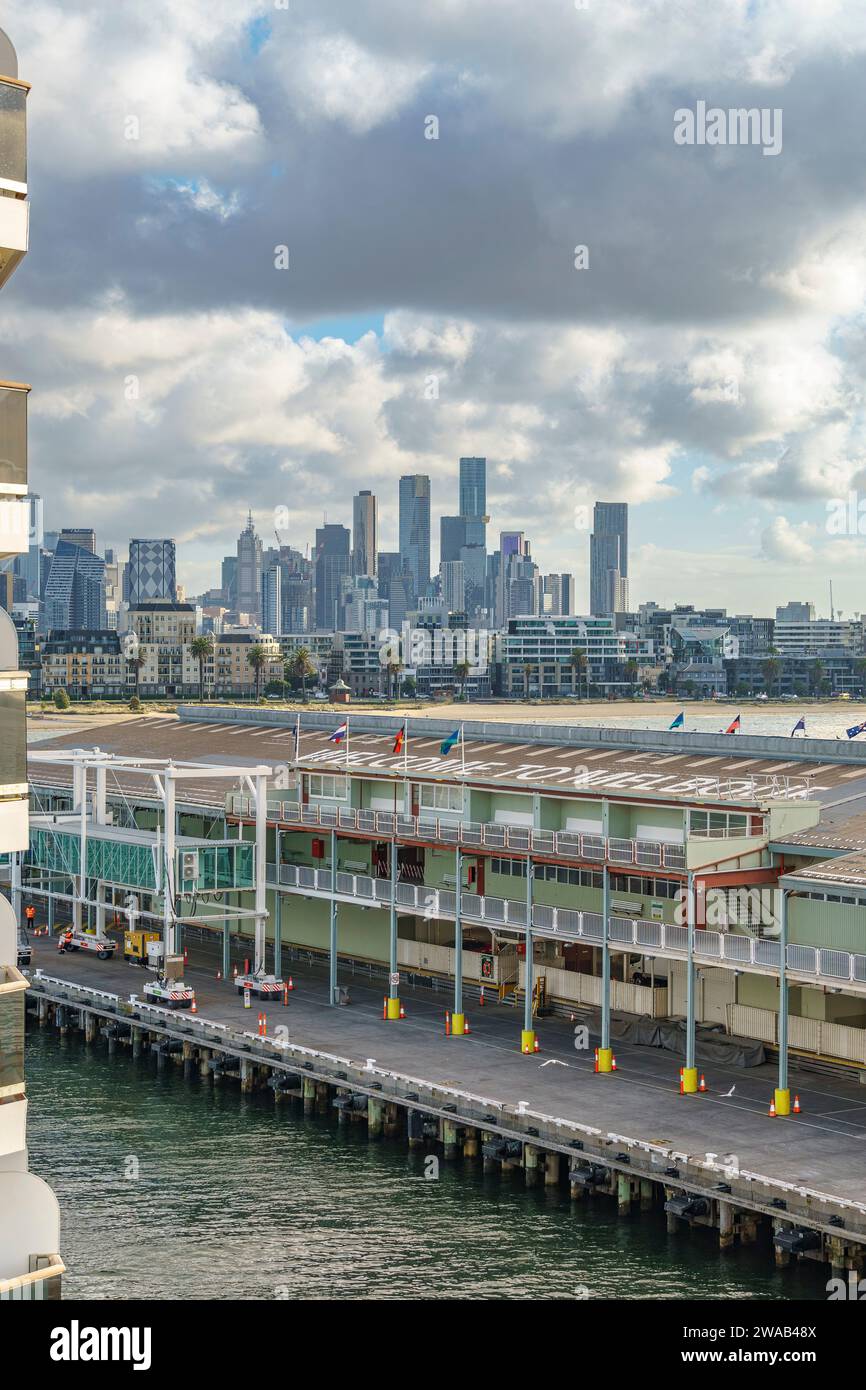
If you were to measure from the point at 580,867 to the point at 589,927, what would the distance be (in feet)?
6.48

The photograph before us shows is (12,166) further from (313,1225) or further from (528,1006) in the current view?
(528,1006)

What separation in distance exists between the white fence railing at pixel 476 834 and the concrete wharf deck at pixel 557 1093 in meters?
6.45

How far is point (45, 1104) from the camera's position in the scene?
2170 inches

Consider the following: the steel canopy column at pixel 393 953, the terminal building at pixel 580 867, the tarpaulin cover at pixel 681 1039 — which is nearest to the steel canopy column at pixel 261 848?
the terminal building at pixel 580 867

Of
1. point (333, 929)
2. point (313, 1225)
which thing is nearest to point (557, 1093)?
point (313, 1225)

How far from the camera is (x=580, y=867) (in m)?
53.2

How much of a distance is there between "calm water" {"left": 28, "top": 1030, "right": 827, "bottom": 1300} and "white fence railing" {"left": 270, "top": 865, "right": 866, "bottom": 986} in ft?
26.7

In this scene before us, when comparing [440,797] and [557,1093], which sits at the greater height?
[440,797]

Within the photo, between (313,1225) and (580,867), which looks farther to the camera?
(580,867)

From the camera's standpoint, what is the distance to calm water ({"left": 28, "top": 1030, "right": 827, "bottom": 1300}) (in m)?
38.1

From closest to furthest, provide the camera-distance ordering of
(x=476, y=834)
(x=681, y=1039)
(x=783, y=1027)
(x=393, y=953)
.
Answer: (x=783, y=1027) < (x=681, y=1039) < (x=476, y=834) < (x=393, y=953)
